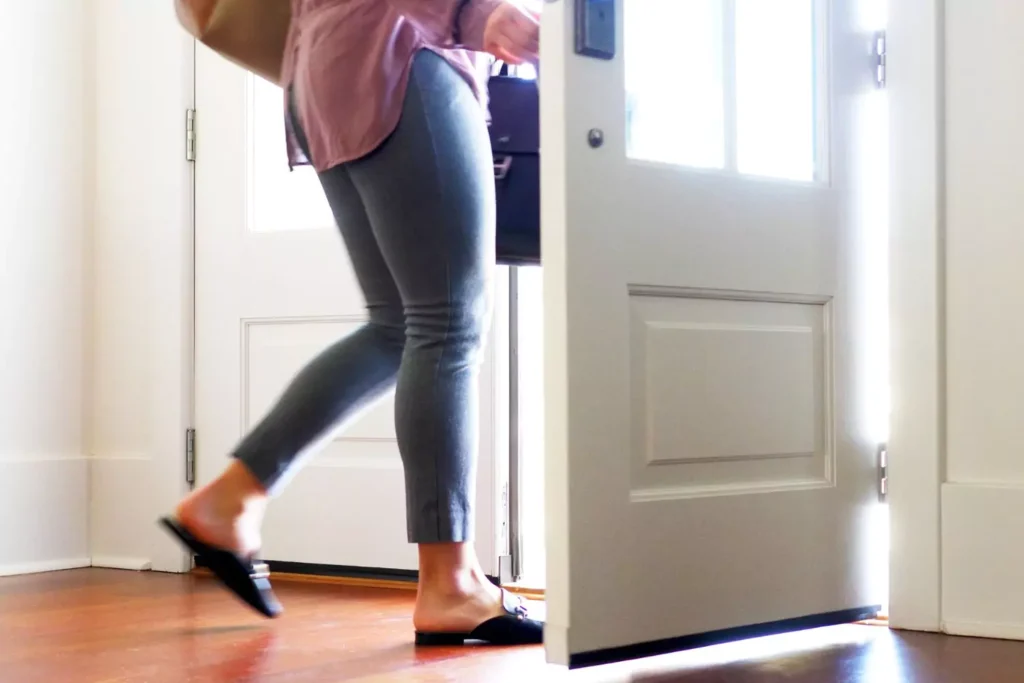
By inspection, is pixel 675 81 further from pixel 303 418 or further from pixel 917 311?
pixel 303 418

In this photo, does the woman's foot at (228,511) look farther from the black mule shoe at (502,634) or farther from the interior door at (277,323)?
the interior door at (277,323)

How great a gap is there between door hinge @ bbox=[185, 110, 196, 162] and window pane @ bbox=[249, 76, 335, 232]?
139mm

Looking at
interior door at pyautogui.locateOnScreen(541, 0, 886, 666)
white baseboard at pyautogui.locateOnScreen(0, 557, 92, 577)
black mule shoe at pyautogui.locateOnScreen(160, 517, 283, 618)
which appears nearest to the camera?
interior door at pyautogui.locateOnScreen(541, 0, 886, 666)

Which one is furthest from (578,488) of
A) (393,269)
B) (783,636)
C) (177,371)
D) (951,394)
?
(177,371)

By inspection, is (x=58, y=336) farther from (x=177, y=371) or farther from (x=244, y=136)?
(x=244, y=136)

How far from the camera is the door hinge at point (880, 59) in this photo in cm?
171

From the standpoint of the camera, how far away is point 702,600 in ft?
4.60

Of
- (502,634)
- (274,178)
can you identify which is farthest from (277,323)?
(502,634)

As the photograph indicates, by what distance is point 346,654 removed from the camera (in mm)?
1445

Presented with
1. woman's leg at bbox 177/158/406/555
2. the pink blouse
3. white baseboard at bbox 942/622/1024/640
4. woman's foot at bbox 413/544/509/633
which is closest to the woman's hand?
the pink blouse

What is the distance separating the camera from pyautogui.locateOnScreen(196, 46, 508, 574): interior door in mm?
2148

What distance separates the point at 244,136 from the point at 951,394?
56.3 inches

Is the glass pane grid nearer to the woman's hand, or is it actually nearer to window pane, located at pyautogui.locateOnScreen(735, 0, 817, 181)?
window pane, located at pyautogui.locateOnScreen(735, 0, 817, 181)

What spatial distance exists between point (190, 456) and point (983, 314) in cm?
151
